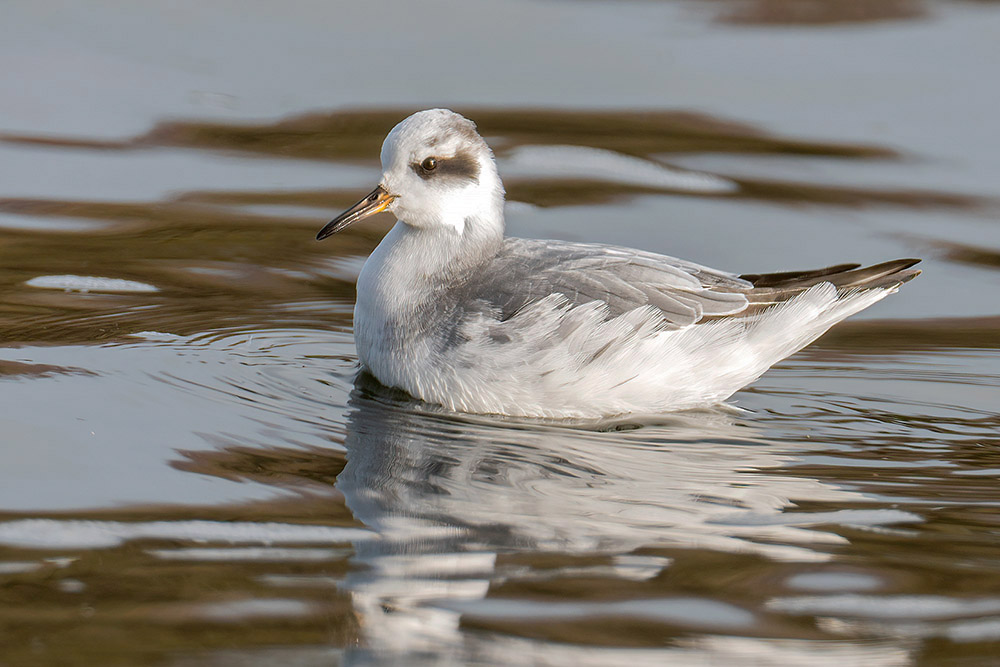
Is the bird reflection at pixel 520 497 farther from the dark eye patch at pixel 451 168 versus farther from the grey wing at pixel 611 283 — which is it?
the dark eye patch at pixel 451 168

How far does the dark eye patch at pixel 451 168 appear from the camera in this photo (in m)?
6.14

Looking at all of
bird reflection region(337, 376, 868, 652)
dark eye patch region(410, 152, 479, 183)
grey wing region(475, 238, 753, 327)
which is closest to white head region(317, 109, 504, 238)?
dark eye patch region(410, 152, 479, 183)

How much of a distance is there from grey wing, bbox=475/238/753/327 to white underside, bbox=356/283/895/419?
60mm

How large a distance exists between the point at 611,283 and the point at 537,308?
14.3 inches

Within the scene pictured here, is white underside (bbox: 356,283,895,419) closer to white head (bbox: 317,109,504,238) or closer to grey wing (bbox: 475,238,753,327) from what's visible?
grey wing (bbox: 475,238,753,327)

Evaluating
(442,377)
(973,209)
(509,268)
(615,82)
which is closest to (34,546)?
(442,377)

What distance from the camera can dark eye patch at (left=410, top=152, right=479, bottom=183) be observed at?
6.14 meters

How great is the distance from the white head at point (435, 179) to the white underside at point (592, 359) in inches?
21.6

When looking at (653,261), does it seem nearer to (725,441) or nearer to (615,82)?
(725,441)

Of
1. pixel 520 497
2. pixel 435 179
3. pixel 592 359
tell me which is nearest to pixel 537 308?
pixel 592 359

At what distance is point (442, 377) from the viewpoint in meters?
5.83

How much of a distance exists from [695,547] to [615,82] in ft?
23.5

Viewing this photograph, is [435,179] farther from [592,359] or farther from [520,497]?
[520,497]

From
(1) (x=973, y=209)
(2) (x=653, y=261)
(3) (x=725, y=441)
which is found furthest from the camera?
(1) (x=973, y=209)
